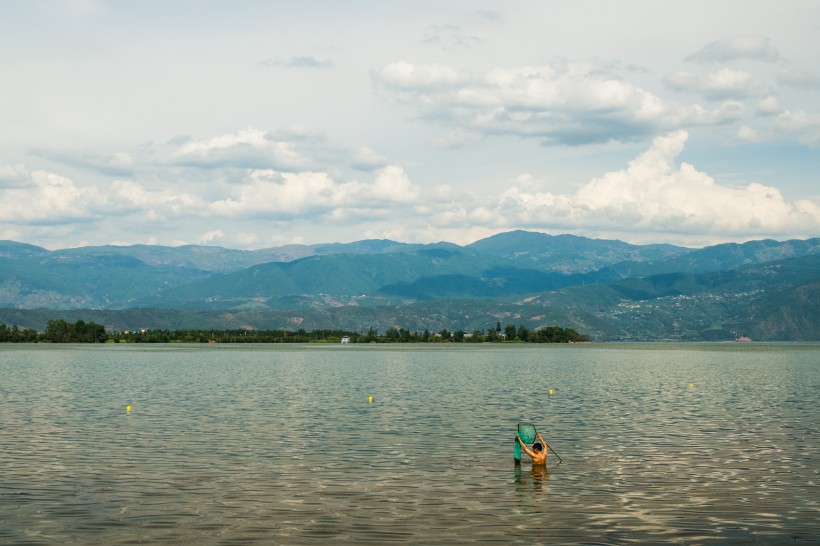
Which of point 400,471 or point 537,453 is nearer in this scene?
point 400,471

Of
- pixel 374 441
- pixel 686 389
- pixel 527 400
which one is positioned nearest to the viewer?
pixel 374 441

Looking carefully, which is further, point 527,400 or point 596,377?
point 596,377

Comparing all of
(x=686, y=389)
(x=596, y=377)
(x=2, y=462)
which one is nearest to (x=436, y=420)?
(x=2, y=462)

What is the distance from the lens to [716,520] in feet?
122

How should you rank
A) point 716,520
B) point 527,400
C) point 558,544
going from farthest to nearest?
1. point 527,400
2. point 716,520
3. point 558,544

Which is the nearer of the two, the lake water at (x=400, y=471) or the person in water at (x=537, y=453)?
the lake water at (x=400, y=471)

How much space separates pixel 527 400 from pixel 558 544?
65.6 meters

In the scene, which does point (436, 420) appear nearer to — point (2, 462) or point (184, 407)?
point (184, 407)

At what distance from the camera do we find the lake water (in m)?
35.7

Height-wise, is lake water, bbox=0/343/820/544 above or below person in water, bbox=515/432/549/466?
below

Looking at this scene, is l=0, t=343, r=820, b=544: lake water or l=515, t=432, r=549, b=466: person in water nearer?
l=0, t=343, r=820, b=544: lake water

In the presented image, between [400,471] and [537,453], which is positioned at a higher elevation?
[537,453]

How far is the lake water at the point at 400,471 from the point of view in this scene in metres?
35.7

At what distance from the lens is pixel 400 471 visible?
49.2m
